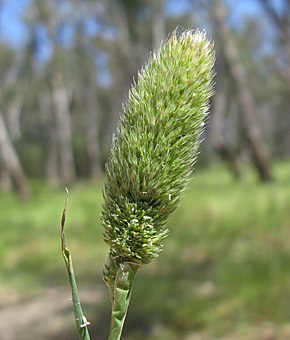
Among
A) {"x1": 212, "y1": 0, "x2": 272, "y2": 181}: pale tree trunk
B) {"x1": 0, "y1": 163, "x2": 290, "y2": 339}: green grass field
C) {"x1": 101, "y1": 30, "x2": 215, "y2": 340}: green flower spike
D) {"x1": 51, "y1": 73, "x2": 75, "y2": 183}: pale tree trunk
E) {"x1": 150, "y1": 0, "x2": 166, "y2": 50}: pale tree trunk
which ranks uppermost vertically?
{"x1": 51, "y1": 73, "x2": 75, "y2": 183}: pale tree trunk

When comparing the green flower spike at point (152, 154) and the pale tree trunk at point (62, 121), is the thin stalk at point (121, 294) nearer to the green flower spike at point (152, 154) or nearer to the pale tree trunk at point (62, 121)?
the green flower spike at point (152, 154)

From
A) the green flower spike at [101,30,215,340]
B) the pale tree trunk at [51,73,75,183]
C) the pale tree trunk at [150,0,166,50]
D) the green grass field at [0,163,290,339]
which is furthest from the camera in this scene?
the pale tree trunk at [51,73,75,183]

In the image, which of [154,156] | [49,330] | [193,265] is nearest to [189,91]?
[154,156]

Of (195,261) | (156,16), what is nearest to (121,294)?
(195,261)

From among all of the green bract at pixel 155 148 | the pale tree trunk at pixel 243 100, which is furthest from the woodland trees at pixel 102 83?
the green bract at pixel 155 148

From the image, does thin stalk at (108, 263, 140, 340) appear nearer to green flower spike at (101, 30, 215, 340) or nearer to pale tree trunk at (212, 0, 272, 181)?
green flower spike at (101, 30, 215, 340)

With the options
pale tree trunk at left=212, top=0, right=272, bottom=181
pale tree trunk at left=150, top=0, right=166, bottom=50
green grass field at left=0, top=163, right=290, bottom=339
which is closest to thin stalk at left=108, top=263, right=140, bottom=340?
green grass field at left=0, top=163, right=290, bottom=339

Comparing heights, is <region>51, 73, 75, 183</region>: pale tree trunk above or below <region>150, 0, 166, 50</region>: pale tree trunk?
above

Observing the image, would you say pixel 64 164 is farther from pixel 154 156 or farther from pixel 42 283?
pixel 154 156
